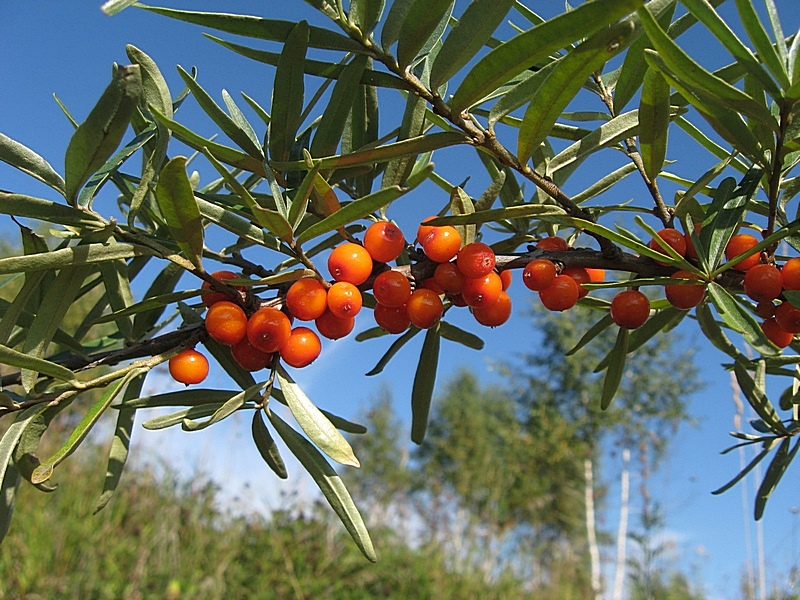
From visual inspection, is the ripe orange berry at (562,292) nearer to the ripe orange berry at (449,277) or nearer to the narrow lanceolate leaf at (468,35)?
the ripe orange berry at (449,277)

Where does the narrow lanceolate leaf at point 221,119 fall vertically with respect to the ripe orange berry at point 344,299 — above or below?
above

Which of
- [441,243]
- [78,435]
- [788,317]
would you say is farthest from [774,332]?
[78,435]

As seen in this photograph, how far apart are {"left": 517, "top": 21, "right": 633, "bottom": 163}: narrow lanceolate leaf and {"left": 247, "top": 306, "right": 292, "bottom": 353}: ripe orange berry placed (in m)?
0.27

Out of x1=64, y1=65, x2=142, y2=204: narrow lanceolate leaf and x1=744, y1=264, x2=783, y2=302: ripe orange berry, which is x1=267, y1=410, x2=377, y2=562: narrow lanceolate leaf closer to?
x1=64, y1=65, x2=142, y2=204: narrow lanceolate leaf

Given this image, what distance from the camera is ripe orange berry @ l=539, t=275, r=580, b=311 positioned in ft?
1.90

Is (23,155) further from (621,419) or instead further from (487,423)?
(487,423)

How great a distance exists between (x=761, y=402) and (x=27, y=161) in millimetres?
890

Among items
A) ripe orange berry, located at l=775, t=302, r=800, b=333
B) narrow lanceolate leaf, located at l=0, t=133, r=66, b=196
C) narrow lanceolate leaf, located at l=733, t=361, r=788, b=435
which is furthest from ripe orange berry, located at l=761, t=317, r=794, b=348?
narrow lanceolate leaf, located at l=0, t=133, r=66, b=196

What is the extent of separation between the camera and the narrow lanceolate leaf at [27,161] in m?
0.49

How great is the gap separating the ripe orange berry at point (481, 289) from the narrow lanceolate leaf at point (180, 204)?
0.84ft

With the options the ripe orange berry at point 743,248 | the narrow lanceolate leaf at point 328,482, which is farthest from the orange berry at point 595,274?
the narrow lanceolate leaf at point 328,482

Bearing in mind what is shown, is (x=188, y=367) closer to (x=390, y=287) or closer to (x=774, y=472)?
(x=390, y=287)

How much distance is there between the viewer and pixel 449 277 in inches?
23.2

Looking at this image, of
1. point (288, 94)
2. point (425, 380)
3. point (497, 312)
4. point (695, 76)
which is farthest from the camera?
point (425, 380)
